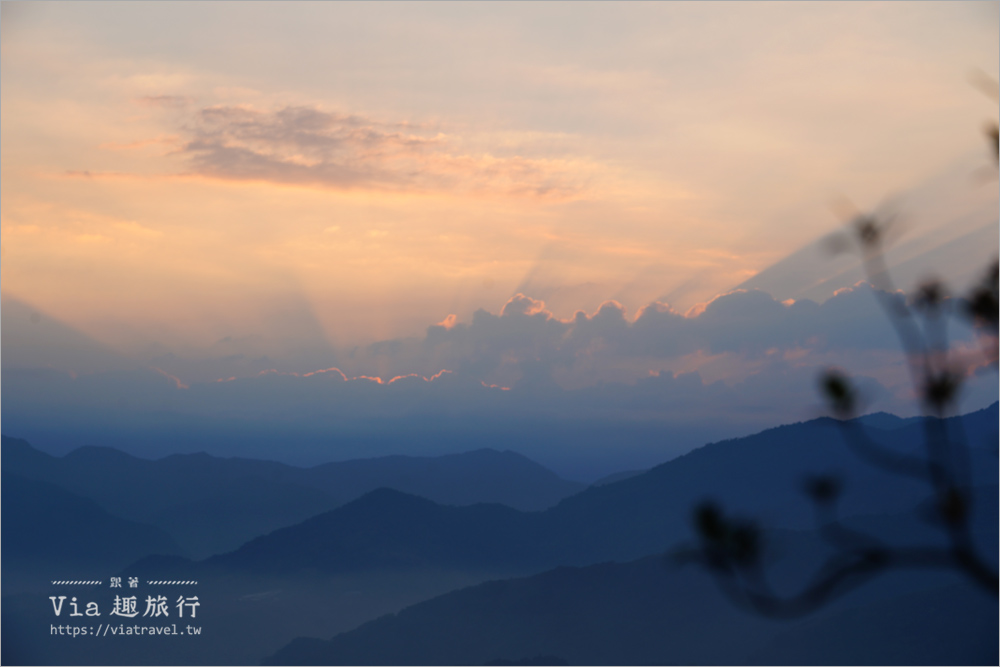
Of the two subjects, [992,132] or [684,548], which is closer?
[684,548]

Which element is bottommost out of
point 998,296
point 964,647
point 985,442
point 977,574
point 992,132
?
point 964,647

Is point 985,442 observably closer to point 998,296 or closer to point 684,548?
point 998,296

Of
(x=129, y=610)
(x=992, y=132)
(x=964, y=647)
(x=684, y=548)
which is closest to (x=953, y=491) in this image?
(x=684, y=548)

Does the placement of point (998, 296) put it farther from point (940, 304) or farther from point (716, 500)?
point (716, 500)

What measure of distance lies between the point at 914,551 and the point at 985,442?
292 cm

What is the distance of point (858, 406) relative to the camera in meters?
7.01

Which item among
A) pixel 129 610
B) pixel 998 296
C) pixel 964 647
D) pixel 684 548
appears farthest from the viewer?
pixel 964 647

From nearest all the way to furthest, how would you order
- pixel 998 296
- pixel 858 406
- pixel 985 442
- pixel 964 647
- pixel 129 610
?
pixel 858 406 → pixel 998 296 → pixel 985 442 → pixel 129 610 → pixel 964 647

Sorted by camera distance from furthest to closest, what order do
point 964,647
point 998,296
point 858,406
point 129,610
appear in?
point 964,647 → point 129,610 → point 998,296 → point 858,406

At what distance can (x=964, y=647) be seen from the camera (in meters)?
199

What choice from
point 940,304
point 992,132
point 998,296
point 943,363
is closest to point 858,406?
point 943,363

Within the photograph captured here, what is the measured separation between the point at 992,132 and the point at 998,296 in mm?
1555

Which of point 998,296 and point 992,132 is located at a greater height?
point 992,132

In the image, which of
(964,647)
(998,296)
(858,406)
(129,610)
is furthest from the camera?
(964,647)
